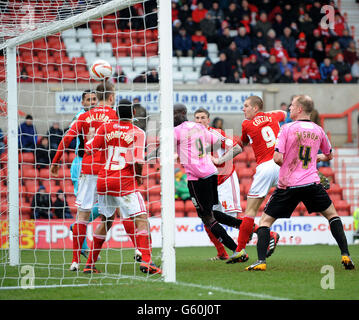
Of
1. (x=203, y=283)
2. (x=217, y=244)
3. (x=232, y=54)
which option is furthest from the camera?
(x=232, y=54)

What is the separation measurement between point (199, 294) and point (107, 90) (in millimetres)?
3018

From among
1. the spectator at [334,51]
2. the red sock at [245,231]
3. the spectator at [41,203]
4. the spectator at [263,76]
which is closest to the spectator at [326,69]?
the spectator at [334,51]

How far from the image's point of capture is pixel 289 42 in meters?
19.6

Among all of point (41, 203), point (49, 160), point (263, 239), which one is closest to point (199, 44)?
point (41, 203)

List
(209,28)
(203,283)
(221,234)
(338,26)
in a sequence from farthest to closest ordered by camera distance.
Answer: (338,26)
(209,28)
(221,234)
(203,283)

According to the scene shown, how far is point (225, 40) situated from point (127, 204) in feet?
42.7

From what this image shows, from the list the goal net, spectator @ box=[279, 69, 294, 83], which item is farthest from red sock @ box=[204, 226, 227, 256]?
spectator @ box=[279, 69, 294, 83]

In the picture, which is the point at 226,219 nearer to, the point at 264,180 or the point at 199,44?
the point at 264,180

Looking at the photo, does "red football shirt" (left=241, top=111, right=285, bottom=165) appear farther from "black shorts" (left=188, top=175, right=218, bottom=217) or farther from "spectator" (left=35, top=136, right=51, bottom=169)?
"spectator" (left=35, top=136, right=51, bottom=169)

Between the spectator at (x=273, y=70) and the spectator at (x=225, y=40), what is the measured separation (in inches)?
59.3

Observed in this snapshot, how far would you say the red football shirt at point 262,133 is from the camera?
25.0ft

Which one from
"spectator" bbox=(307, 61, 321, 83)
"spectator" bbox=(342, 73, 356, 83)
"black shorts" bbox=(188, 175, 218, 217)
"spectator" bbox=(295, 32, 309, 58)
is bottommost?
"black shorts" bbox=(188, 175, 218, 217)

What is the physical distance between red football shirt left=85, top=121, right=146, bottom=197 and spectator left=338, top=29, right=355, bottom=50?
1463cm

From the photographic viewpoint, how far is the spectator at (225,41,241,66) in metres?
18.0
